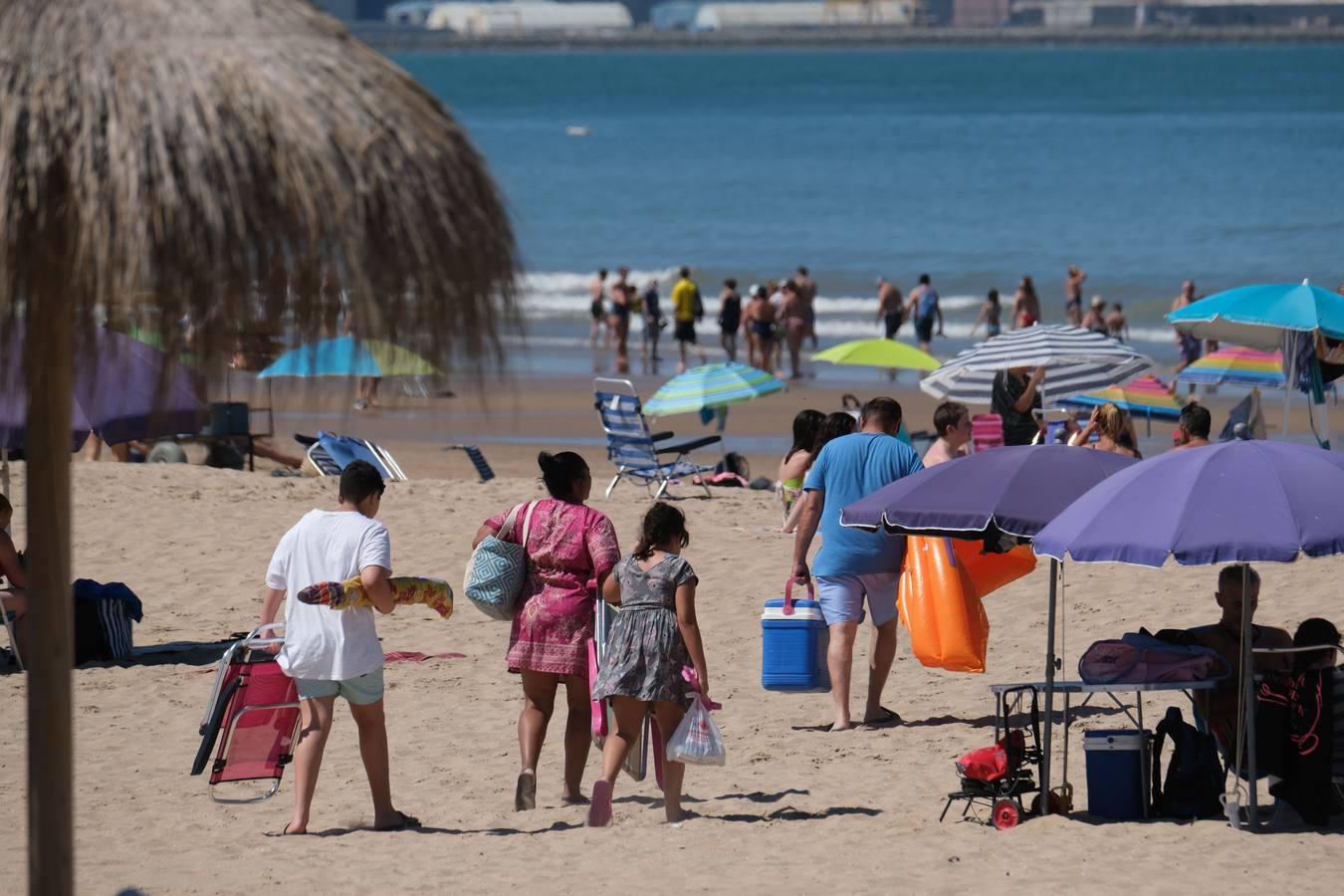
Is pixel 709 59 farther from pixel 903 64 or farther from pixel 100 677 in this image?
pixel 100 677

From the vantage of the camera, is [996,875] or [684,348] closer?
[996,875]

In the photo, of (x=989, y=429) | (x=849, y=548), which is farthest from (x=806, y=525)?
(x=989, y=429)

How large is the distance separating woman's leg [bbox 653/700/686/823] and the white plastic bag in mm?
41

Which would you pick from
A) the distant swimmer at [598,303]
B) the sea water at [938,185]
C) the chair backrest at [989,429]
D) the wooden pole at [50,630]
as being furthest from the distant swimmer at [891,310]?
the wooden pole at [50,630]

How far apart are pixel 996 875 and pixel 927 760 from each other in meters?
1.47

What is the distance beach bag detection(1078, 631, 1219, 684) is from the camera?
19.3ft

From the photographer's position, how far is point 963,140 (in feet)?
246

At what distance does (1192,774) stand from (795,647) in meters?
1.89

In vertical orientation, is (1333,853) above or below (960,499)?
below

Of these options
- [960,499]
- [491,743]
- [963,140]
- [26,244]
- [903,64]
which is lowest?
[491,743]

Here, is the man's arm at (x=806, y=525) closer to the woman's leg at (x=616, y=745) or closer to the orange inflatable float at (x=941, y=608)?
the orange inflatable float at (x=941, y=608)

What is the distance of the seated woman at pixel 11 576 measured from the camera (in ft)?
25.5

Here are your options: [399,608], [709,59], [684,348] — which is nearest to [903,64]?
[709,59]

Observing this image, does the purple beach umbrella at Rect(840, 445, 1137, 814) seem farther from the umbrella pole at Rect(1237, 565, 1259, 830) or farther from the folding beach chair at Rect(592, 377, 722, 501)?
the folding beach chair at Rect(592, 377, 722, 501)
